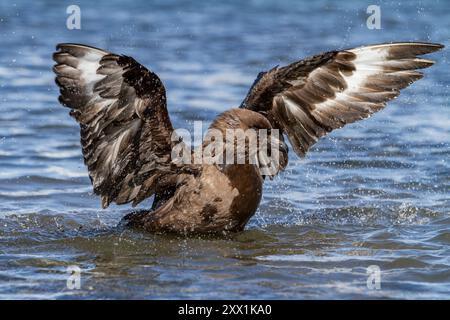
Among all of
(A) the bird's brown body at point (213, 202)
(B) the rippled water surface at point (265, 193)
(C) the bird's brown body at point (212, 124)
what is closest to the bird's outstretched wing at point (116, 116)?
(C) the bird's brown body at point (212, 124)

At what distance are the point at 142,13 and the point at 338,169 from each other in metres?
9.03

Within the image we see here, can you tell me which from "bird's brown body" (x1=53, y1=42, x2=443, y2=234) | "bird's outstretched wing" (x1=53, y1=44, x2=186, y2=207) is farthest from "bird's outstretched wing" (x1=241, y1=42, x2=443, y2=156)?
"bird's outstretched wing" (x1=53, y1=44, x2=186, y2=207)

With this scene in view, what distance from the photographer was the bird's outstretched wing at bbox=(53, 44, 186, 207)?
22.1 feet

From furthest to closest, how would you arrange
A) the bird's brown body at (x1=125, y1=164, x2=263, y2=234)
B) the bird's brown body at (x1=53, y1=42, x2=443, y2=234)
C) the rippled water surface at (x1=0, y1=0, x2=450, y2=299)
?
1. the bird's brown body at (x1=125, y1=164, x2=263, y2=234)
2. the bird's brown body at (x1=53, y1=42, x2=443, y2=234)
3. the rippled water surface at (x1=0, y1=0, x2=450, y2=299)

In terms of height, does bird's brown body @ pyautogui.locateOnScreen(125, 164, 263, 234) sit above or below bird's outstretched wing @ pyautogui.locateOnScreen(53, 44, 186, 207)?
below

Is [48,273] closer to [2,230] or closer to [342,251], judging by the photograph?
[2,230]

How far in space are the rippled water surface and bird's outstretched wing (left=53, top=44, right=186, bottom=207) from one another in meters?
0.48

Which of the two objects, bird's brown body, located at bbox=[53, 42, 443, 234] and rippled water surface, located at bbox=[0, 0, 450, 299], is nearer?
rippled water surface, located at bbox=[0, 0, 450, 299]

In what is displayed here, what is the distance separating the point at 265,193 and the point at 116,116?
2.54 m

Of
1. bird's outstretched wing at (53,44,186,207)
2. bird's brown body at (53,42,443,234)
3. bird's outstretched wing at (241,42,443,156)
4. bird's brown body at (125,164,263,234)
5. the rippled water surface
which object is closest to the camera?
the rippled water surface

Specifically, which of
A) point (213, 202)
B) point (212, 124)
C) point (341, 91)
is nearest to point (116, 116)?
point (212, 124)

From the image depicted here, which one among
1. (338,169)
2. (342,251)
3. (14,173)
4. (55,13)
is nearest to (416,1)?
(55,13)

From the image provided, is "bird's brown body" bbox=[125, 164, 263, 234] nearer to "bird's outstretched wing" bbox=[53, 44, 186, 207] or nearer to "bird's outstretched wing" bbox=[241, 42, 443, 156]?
"bird's outstretched wing" bbox=[53, 44, 186, 207]

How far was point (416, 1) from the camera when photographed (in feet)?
59.8
